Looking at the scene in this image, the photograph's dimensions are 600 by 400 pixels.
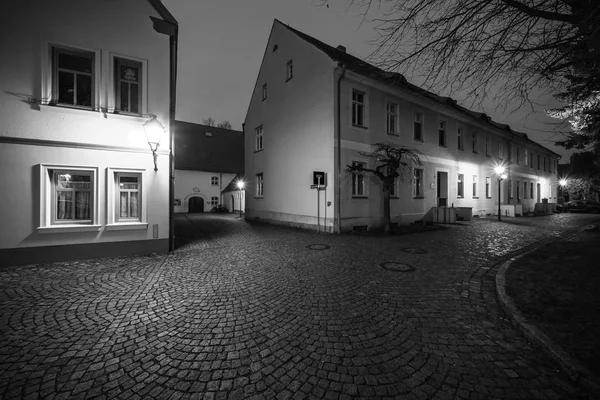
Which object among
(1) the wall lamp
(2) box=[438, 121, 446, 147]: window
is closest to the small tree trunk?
(2) box=[438, 121, 446, 147]: window

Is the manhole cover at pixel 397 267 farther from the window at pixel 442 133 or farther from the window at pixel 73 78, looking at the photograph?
the window at pixel 442 133

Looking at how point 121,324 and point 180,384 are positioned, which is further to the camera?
point 121,324

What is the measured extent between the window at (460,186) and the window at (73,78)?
67.1 feet

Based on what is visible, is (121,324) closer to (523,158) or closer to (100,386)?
(100,386)

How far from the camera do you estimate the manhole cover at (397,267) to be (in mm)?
5715

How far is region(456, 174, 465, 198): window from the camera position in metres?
17.5

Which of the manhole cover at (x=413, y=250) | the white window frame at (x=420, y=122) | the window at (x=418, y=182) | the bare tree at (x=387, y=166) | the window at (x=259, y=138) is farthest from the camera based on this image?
the window at (x=259, y=138)

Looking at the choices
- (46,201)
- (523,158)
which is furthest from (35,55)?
(523,158)

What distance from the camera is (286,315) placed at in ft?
11.6

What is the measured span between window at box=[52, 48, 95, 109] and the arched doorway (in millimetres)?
24399

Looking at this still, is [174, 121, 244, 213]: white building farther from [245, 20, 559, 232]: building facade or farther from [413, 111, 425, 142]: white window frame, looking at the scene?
[413, 111, 425, 142]: white window frame

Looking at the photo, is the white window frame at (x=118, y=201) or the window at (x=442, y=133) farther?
the window at (x=442, y=133)

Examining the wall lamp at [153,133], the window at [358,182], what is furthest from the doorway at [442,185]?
the wall lamp at [153,133]

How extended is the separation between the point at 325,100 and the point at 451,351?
11.2 metres
